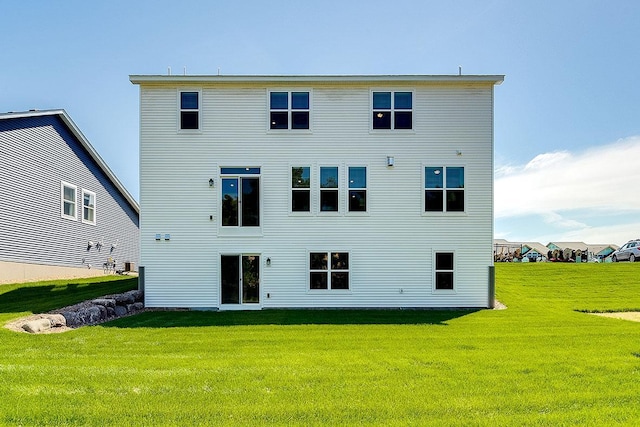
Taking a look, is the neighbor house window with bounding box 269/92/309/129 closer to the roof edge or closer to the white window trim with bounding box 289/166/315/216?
the roof edge

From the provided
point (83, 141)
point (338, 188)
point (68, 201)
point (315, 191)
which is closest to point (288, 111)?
point (315, 191)

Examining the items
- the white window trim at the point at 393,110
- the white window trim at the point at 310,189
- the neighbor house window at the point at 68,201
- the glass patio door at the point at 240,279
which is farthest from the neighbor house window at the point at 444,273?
the neighbor house window at the point at 68,201

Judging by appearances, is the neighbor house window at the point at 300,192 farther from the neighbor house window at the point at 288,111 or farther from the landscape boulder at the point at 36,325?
the landscape boulder at the point at 36,325

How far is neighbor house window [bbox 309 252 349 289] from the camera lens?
46.1ft

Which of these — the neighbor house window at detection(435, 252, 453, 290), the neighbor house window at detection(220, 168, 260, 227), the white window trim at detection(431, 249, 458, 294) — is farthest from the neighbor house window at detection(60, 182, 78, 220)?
the neighbor house window at detection(435, 252, 453, 290)

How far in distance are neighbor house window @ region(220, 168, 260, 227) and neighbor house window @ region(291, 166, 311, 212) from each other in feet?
3.95

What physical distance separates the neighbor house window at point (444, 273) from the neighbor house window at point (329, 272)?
3145 millimetres

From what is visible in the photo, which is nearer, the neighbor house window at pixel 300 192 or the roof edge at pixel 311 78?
the roof edge at pixel 311 78

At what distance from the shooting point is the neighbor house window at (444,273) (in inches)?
557

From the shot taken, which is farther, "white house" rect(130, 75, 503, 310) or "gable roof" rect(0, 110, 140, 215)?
"gable roof" rect(0, 110, 140, 215)

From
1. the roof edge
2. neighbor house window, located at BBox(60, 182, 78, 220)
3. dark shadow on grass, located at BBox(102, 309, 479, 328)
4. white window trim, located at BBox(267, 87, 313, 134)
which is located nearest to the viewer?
dark shadow on grass, located at BBox(102, 309, 479, 328)

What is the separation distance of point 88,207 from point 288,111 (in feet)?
41.7

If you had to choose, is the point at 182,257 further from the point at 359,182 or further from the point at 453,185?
the point at 453,185

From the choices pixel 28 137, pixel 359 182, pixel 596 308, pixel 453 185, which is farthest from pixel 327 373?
pixel 28 137
